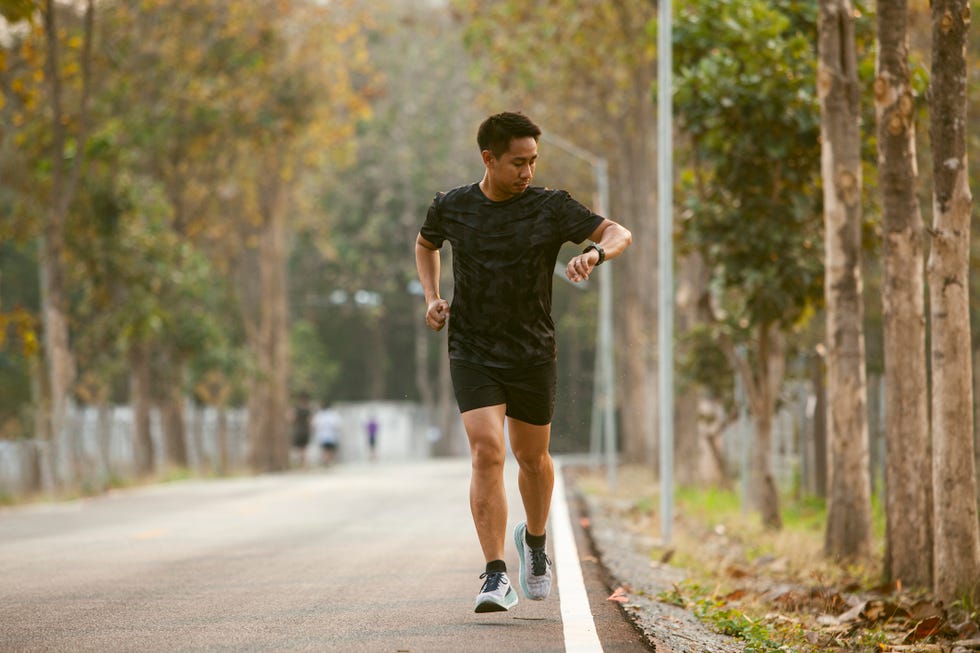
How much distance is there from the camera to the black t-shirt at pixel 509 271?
23.5 ft

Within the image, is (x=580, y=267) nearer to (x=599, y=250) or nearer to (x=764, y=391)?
(x=599, y=250)

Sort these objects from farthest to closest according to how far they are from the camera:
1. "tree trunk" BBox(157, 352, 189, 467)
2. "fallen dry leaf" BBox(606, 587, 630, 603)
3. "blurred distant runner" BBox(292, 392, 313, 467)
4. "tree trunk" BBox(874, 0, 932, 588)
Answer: "blurred distant runner" BBox(292, 392, 313, 467) < "tree trunk" BBox(157, 352, 189, 467) < "tree trunk" BBox(874, 0, 932, 588) < "fallen dry leaf" BBox(606, 587, 630, 603)

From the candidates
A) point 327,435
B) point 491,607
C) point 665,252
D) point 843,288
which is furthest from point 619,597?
point 327,435

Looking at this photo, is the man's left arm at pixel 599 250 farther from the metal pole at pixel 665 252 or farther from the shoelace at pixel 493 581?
the metal pole at pixel 665 252

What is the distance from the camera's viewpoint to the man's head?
7086mm

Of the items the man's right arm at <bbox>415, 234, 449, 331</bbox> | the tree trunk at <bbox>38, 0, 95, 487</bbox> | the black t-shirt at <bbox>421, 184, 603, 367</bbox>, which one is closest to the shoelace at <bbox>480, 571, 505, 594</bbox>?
the black t-shirt at <bbox>421, 184, 603, 367</bbox>

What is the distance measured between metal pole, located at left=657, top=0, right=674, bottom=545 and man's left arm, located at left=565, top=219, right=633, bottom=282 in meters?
7.50

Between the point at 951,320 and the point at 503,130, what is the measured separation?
4032mm

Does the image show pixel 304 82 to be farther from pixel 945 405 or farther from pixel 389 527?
pixel 945 405

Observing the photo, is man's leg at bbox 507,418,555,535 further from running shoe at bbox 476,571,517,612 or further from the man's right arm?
the man's right arm

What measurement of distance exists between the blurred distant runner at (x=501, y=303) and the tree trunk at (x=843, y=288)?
6.19m

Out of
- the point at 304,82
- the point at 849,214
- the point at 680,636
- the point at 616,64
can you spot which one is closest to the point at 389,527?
the point at 849,214

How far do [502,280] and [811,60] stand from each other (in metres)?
9.39

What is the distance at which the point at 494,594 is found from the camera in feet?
23.9
